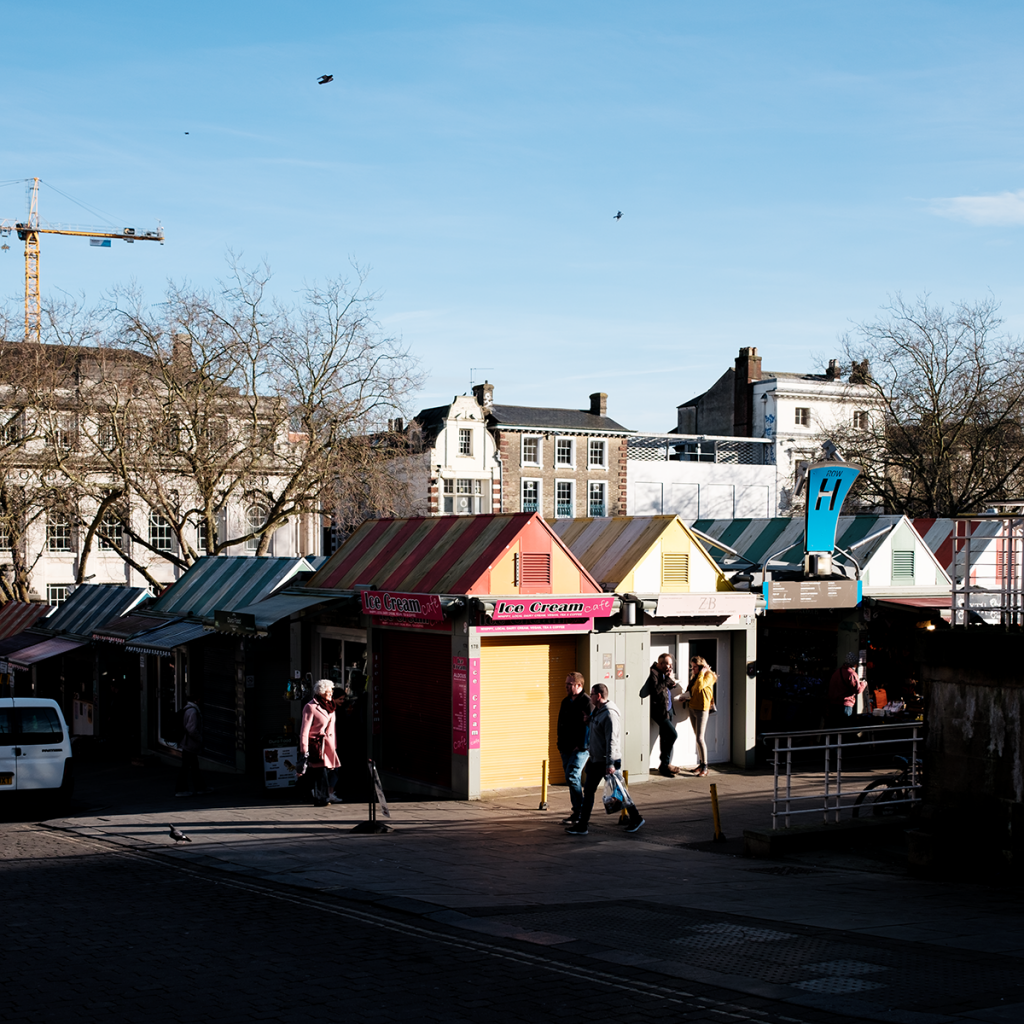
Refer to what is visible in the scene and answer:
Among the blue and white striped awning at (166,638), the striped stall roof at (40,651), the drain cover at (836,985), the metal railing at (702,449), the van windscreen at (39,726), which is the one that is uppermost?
the metal railing at (702,449)

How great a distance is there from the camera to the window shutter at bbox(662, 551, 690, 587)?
64.4ft

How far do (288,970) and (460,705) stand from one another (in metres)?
8.67

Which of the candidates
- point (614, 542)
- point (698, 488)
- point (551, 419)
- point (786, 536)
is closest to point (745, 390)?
point (698, 488)

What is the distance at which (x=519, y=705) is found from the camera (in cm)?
1784

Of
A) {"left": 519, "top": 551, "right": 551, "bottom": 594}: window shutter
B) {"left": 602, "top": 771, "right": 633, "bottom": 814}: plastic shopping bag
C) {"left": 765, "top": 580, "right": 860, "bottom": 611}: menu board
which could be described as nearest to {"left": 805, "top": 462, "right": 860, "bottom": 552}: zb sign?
{"left": 765, "top": 580, "right": 860, "bottom": 611}: menu board

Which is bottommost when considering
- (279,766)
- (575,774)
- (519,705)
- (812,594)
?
(279,766)

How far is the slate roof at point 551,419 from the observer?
71.5m

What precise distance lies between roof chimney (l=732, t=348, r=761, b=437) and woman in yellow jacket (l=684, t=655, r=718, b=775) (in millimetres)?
64942

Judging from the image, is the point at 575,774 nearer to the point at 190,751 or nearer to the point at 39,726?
the point at 190,751

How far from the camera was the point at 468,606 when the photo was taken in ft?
55.4

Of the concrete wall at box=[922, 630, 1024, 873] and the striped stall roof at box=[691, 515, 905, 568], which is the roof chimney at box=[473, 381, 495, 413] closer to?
the striped stall roof at box=[691, 515, 905, 568]

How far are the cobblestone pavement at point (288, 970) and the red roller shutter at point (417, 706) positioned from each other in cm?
603

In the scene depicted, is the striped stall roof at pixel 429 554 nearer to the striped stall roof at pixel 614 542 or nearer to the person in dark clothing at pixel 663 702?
the striped stall roof at pixel 614 542

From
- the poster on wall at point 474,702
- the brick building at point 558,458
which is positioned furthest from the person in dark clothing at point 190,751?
the brick building at point 558,458
